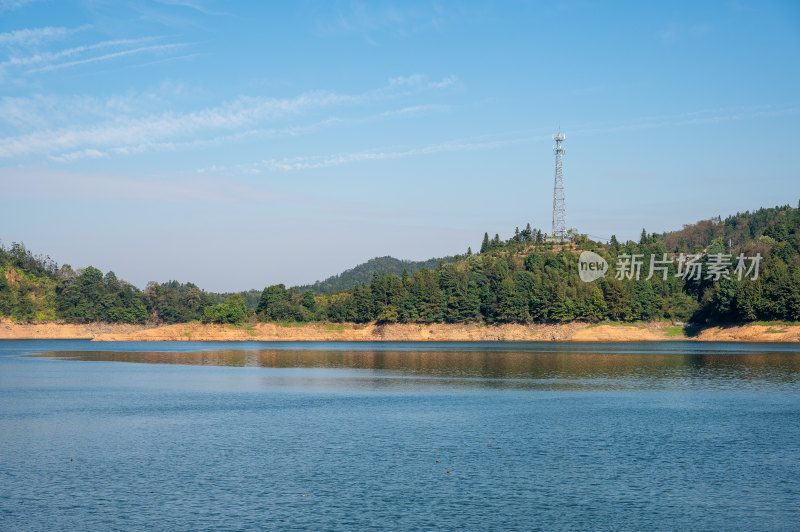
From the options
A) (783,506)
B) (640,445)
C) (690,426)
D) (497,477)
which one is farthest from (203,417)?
(783,506)

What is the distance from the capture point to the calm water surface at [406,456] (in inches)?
1005

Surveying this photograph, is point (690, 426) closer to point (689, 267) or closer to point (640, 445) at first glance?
point (640, 445)

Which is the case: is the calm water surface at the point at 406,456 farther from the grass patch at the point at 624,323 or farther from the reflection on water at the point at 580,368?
the grass patch at the point at 624,323

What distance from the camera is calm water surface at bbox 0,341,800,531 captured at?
83.8 ft

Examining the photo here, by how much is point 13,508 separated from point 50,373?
6941 cm

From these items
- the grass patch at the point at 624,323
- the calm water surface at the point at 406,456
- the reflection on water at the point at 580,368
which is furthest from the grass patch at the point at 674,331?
the calm water surface at the point at 406,456

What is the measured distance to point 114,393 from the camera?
2552 inches

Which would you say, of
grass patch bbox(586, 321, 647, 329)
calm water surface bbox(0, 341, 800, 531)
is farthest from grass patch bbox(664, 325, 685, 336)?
calm water surface bbox(0, 341, 800, 531)

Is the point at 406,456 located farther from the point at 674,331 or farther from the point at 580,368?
the point at 674,331

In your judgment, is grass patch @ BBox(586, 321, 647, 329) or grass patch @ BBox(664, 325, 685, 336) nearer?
grass patch @ BBox(664, 325, 685, 336)

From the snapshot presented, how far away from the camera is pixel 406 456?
115ft

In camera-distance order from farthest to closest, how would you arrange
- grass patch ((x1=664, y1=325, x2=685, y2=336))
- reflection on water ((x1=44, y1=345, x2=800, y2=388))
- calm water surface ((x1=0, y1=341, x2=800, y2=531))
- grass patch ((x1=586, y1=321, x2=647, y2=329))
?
grass patch ((x1=586, y1=321, x2=647, y2=329)) → grass patch ((x1=664, y1=325, x2=685, y2=336)) → reflection on water ((x1=44, y1=345, x2=800, y2=388)) → calm water surface ((x1=0, y1=341, x2=800, y2=531))

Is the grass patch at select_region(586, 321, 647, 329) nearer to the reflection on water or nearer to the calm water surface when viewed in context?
the reflection on water

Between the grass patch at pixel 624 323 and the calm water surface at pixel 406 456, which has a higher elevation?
the grass patch at pixel 624 323
